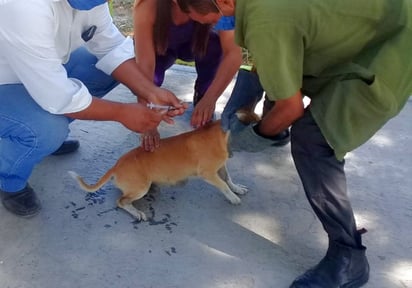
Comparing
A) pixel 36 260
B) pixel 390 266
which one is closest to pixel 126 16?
pixel 36 260

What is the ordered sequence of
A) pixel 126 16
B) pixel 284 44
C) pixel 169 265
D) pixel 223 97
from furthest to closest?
pixel 126 16, pixel 223 97, pixel 169 265, pixel 284 44

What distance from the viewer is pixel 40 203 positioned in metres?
2.78

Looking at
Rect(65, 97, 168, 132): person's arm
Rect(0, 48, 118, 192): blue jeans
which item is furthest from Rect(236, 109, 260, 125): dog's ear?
Rect(0, 48, 118, 192): blue jeans

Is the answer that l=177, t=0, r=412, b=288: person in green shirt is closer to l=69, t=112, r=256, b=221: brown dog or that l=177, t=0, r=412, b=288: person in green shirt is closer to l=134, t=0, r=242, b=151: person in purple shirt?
l=69, t=112, r=256, b=221: brown dog

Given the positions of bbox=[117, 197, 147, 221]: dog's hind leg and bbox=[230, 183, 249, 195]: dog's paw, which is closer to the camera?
bbox=[117, 197, 147, 221]: dog's hind leg

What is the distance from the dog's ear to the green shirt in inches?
17.7

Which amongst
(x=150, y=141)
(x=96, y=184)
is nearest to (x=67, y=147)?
(x=96, y=184)

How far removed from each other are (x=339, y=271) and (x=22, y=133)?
145 centimetres

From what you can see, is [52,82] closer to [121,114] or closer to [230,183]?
[121,114]

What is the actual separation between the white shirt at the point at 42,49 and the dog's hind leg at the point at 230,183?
0.86m

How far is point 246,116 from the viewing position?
8.48ft

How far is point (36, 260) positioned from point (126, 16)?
3.19m

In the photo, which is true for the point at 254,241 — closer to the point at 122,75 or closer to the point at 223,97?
the point at 122,75

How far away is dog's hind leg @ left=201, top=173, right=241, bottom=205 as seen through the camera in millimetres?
2791
